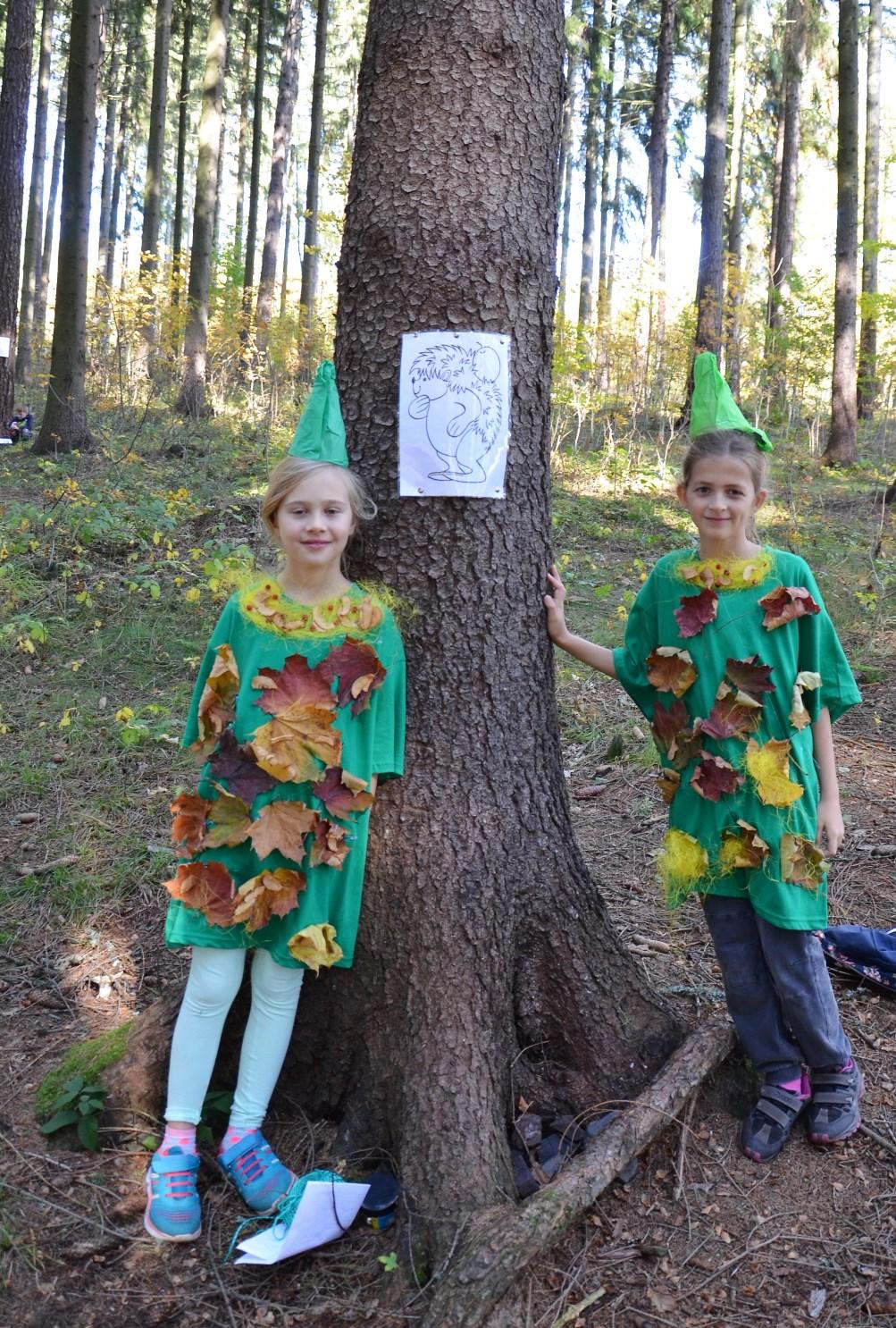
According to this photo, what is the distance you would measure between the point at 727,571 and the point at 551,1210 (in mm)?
1499

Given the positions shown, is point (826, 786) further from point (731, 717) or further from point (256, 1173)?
point (256, 1173)

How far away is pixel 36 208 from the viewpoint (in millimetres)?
19562

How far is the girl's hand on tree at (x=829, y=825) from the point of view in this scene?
7.80ft

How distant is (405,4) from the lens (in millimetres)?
2314

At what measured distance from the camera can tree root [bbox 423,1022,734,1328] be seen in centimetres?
177

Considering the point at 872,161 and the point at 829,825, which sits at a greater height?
the point at 872,161

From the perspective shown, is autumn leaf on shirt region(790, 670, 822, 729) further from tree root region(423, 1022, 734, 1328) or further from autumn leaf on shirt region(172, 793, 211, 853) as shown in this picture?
autumn leaf on shirt region(172, 793, 211, 853)

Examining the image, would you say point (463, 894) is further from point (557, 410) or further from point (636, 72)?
point (636, 72)

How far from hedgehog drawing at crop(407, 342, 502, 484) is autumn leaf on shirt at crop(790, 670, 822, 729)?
0.92 metres

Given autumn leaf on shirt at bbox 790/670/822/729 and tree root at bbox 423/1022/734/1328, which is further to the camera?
autumn leaf on shirt at bbox 790/670/822/729

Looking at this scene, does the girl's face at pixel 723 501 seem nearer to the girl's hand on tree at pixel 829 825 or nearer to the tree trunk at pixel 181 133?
the girl's hand on tree at pixel 829 825

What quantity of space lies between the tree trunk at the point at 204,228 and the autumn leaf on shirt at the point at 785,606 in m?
11.1

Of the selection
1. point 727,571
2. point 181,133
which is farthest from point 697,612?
point 181,133

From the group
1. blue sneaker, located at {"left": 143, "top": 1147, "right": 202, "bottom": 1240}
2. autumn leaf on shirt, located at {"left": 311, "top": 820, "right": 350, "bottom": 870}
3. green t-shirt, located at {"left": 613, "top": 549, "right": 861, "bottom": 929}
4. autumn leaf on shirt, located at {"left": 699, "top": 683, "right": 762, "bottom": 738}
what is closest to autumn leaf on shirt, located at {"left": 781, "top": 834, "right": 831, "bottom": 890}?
green t-shirt, located at {"left": 613, "top": 549, "right": 861, "bottom": 929}
